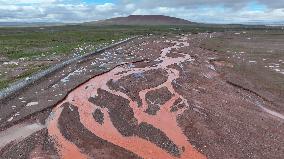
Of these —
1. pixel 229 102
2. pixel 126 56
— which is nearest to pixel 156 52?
pixel 126 56

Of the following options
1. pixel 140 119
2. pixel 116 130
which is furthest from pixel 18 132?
pixel 140 119

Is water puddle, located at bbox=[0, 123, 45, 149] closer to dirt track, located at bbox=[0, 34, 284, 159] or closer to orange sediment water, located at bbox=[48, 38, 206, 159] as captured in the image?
dirt track, located at bbox=[0, 34, 284, 159]

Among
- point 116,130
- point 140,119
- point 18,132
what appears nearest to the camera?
point 18,132

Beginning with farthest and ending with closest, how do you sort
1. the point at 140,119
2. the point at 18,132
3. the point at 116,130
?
the point at 140,119 < the point at 116,130 < the point at 18,132

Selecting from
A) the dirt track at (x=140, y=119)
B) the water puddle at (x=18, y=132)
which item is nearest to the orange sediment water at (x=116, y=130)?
the dirt track at (x=140, y=119)

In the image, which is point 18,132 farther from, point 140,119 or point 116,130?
point 140,119

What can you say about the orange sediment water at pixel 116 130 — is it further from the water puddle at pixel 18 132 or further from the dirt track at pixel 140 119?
the water puddle at pixel 18 132

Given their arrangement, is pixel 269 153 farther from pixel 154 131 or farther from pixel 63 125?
pixel 63 125

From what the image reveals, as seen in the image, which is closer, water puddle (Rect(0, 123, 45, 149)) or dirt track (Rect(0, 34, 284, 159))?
dirt track (Rect(0, 34, 284, 159))

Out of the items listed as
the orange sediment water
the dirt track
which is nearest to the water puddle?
the dirt track

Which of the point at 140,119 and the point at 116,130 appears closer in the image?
the point at 116,130
